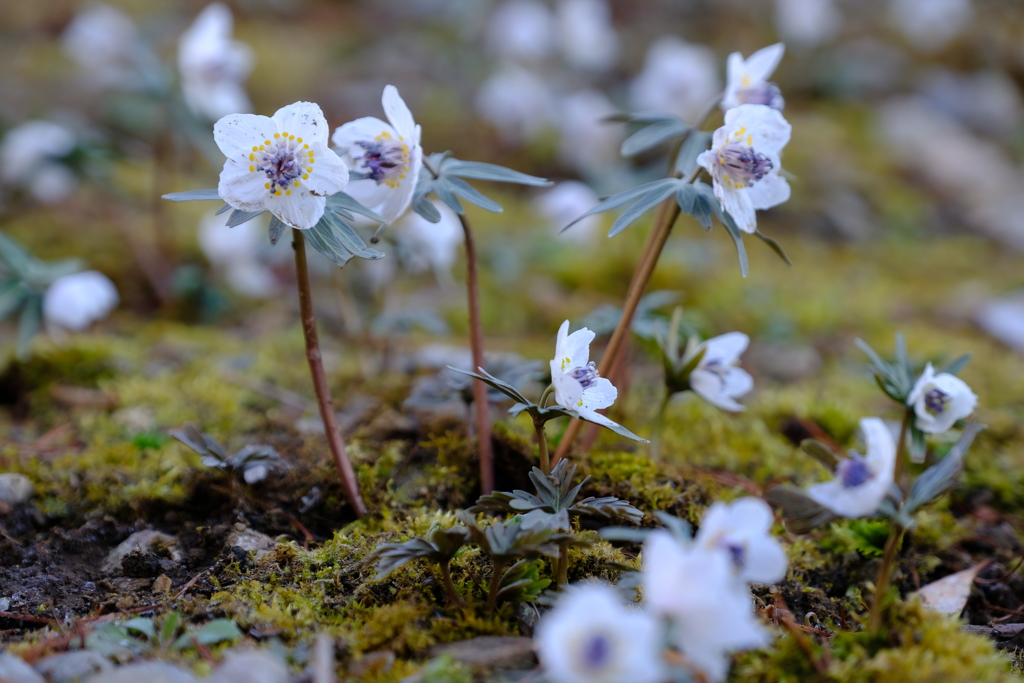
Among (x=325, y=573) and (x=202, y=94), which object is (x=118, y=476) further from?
(x=202, y=94)

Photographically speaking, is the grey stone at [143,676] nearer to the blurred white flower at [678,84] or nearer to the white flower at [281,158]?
the white flower at [281,158]

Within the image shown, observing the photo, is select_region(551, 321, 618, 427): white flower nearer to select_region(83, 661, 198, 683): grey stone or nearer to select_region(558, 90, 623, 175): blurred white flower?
select_region(83, 661, 198, 683): grey stone

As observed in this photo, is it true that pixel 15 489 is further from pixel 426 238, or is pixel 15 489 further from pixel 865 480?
pixel 865 480

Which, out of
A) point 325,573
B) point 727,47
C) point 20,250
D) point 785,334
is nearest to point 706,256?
point 785,334

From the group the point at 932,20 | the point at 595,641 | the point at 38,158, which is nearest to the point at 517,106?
the point at 38,158

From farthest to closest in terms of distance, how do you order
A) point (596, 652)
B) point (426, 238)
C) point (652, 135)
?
point (426, 238) < point (652, 135) < point (596, 652)

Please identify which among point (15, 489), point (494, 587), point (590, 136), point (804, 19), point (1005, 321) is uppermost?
point (804, 19)
